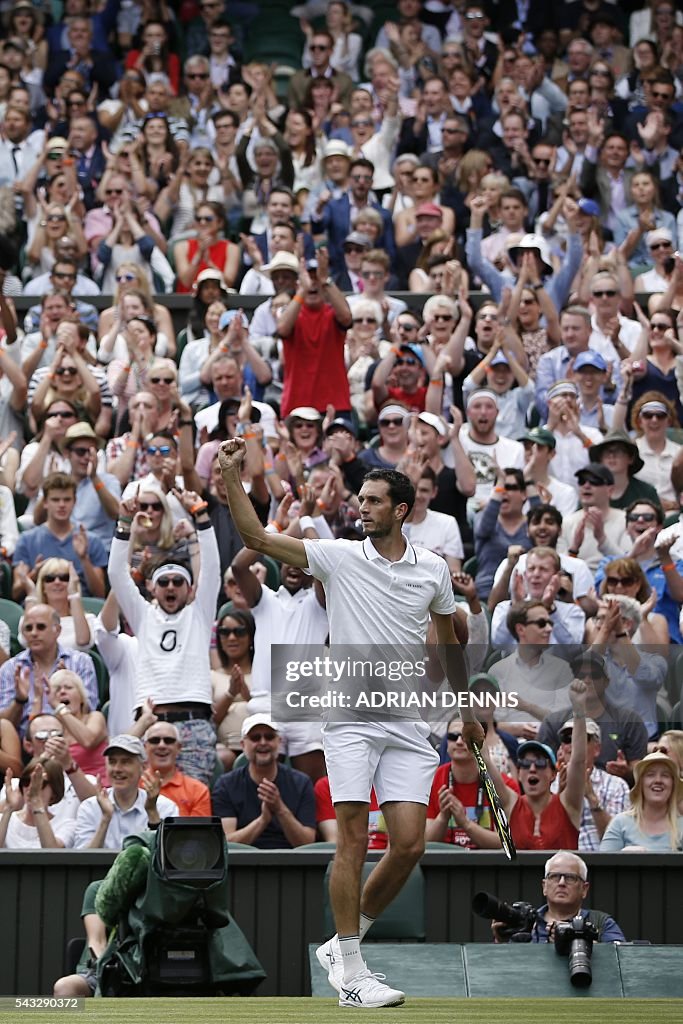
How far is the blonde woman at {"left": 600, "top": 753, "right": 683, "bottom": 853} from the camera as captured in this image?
10.0m

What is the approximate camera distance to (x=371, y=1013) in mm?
6961

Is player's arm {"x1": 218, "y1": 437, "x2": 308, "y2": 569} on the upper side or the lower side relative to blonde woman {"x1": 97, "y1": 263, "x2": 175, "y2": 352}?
lower

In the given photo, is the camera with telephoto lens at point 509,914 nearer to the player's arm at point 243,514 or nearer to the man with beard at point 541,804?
the man with beard at point 541,804

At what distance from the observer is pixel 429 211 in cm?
1593

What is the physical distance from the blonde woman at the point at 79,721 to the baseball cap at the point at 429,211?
6.27 m

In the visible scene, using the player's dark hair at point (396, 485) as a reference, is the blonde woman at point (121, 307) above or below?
above

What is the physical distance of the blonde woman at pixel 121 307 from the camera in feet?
48.4

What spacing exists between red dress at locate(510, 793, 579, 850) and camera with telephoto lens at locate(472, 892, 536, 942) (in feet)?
3.30

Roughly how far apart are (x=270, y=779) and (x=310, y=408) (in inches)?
147

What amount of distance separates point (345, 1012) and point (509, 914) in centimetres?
195

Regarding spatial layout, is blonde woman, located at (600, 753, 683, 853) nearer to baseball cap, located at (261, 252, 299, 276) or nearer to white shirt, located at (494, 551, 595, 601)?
white shirt, located at (494, 551, 595, 601)

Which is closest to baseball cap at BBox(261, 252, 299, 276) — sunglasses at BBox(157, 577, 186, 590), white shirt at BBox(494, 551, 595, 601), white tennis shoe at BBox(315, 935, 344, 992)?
white shirt at BBox(494, 551, 595, 601)

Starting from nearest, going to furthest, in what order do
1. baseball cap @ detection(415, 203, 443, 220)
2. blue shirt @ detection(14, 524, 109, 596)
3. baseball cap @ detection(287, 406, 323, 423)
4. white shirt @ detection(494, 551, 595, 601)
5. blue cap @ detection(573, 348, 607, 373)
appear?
white shirt @ detection(494, 551, 595, 601)
blue shirt @ detection(14, 524, 109, 596)
baseball cap @ detection(287, 406, 323, 423)
blue cap @ detection(573, 348, 607, 373)
baseball cap @ detection(415, 203, 443, 220)

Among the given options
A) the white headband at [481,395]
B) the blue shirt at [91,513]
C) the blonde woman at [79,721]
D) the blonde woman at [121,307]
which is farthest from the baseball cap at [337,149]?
the blonde woman at [79,721]
